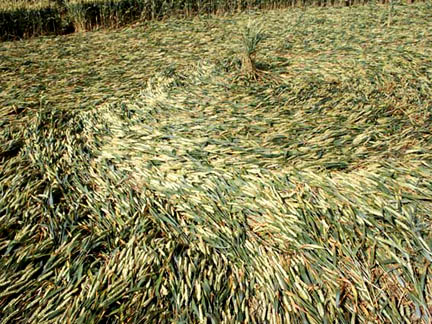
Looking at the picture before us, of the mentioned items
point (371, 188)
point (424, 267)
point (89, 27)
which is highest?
point (89, 27)

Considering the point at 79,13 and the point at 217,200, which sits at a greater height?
the point at 79,13

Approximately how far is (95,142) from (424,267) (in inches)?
106

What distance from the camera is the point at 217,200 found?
2219mm

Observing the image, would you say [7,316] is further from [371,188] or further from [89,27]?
[89,27]

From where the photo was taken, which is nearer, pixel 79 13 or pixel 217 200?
pixel 217 200

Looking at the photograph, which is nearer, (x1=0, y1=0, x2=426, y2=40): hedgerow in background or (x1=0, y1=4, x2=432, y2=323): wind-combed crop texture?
(x1=0, y1=4, x2=432, y2=323): wind-combed crop texture

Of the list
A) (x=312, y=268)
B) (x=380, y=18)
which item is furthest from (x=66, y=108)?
(x=380, y=18)

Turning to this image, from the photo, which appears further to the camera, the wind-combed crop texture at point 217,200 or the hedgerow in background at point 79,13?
the hedgerow in background at point 79,13

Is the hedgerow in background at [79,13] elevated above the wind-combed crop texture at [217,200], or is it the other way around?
the hedgerow in background at [79,13]

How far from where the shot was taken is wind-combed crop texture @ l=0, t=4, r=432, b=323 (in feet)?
5.68

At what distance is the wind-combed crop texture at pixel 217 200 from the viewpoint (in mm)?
1732

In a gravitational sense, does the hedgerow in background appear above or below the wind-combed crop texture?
above

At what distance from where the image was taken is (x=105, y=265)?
6.27 feet

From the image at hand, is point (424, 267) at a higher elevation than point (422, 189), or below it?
below
